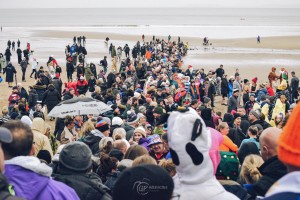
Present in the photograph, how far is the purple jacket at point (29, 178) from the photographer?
11.6ft

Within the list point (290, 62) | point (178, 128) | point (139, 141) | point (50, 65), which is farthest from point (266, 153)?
point (290, 62)

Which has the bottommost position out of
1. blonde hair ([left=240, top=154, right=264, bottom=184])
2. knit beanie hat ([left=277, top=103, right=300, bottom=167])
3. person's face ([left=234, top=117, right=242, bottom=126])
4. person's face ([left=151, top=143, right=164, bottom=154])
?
person's face ([left=234, top=117, right=242, bottom=126])

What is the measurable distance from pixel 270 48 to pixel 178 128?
53.1m

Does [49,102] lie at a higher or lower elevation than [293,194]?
lower

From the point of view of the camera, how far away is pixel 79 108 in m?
11.9

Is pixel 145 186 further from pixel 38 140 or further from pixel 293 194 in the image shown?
pixel 38 140

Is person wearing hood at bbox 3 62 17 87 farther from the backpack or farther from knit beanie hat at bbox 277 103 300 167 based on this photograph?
knit beanie hat at bbox 277 103 300 167

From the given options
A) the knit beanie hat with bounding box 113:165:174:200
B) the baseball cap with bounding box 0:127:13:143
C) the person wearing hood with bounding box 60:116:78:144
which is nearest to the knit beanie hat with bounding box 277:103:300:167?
the knit beanie hat with bounding box 113:165:174:200

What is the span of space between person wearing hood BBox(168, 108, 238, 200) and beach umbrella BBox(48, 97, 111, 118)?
8.53m

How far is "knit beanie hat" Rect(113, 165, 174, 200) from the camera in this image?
3.19 m

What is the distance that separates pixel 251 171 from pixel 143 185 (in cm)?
227

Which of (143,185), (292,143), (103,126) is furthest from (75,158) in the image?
(103,126)

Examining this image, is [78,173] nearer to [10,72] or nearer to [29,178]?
[29,178]

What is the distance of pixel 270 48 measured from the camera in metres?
54.6
